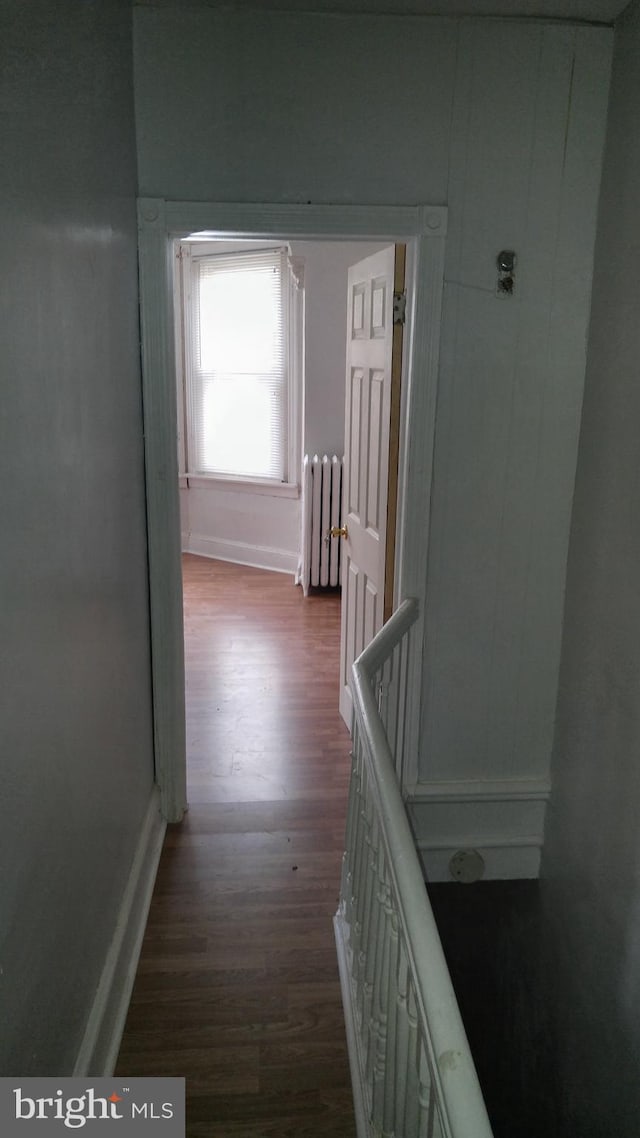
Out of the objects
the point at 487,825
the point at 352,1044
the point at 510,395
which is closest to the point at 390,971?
the point at 352,1044

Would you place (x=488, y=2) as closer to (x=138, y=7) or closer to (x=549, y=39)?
(x=549, y=39)

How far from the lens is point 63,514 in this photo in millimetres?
1713

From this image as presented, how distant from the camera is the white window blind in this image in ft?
20.5

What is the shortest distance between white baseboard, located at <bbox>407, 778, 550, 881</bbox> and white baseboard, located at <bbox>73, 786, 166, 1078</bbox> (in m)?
0.97

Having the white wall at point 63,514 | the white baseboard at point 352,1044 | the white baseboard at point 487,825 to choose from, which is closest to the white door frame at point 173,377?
the white wall at point 63,514

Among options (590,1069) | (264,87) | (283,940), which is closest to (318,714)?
(283,940)

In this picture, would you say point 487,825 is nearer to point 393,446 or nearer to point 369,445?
point 393,446

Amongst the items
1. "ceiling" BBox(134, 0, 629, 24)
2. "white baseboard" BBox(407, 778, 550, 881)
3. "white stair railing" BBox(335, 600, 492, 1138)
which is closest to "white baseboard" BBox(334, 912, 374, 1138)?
"white stair railing" BBox(335, 600, 492, 1138)

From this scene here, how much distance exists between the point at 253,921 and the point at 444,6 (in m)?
2.91

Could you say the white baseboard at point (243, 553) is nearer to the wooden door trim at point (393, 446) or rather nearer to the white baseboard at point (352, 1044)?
the wooden door trim at point (393, 446)

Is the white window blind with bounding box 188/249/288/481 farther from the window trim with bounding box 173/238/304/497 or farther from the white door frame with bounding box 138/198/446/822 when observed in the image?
the white door frame with bounding box 138/198/446/822

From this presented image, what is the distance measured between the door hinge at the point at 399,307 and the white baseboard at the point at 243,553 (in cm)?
370

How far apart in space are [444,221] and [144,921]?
8.06ft

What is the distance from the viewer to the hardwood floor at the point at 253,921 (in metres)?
2.11
